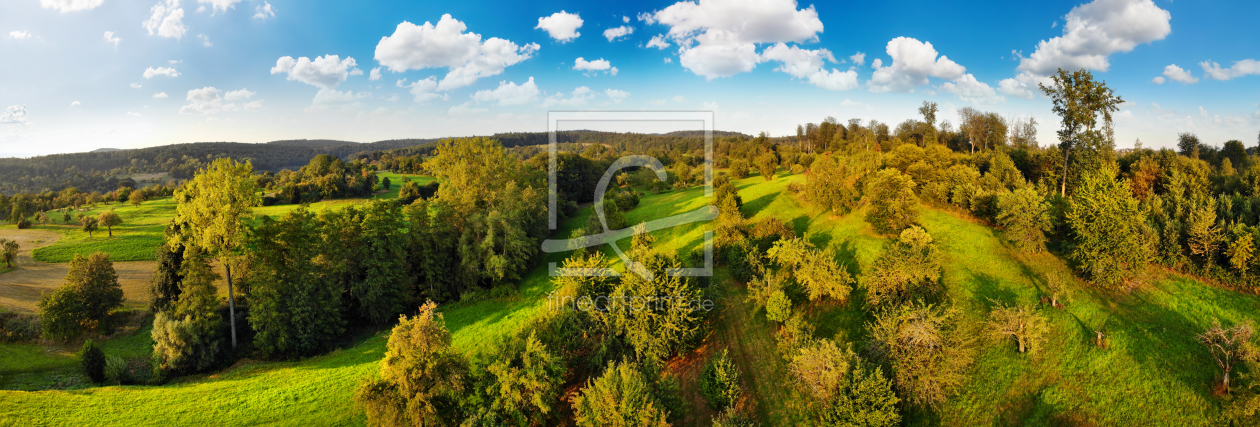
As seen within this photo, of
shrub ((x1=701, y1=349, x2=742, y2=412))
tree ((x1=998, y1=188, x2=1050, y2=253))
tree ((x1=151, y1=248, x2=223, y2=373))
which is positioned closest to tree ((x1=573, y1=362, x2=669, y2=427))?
shrub ((x1=701, y1=349, x2=742, y2=412))

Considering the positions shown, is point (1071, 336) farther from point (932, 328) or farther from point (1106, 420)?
point (932, 328)

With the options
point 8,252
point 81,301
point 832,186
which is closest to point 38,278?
point 8,252

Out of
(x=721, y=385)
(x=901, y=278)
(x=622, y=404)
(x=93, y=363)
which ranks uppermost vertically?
(x=901, y=278)

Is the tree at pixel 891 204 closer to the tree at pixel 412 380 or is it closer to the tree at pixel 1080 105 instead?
the tree at pixel 1080 105

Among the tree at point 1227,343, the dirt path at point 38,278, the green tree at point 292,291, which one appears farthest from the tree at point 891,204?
the dirt path at point 38,278

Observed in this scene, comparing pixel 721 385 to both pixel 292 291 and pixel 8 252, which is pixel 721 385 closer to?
pixel 292 291

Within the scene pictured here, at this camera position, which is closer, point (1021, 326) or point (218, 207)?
point (1021, 326)
